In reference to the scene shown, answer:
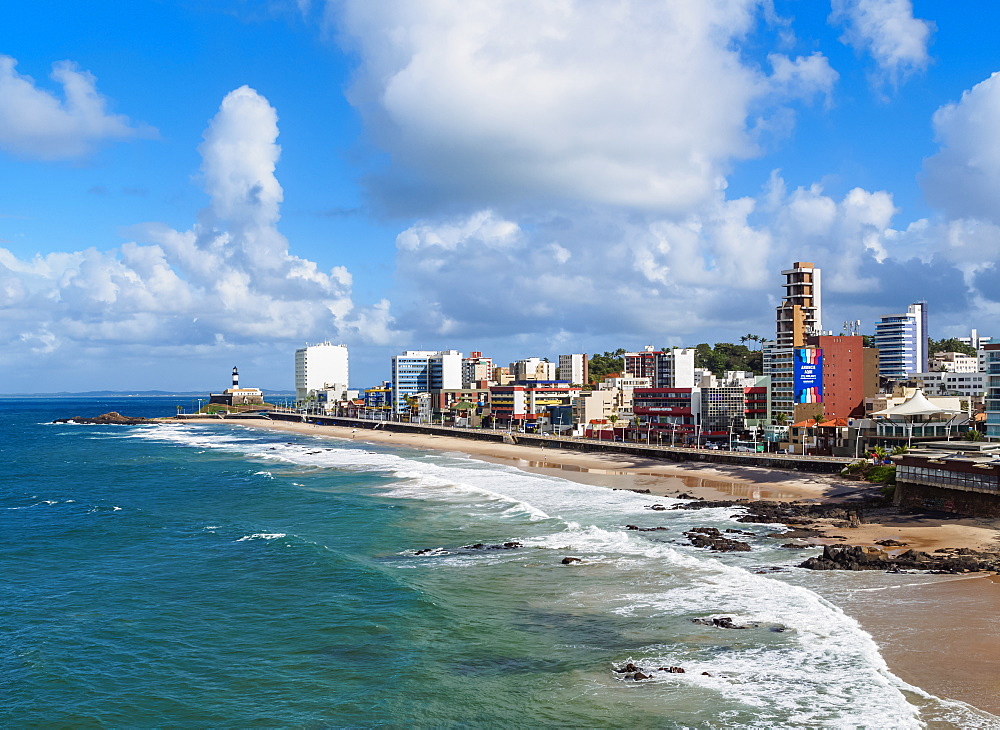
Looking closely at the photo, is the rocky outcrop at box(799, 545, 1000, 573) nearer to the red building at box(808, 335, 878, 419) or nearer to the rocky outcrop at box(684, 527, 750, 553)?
the rocky outcrop at box(684, 527, 750, 553)

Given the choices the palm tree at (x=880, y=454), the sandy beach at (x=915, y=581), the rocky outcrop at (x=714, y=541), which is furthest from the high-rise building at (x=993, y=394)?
the rocky outcrop at (x=714, y=541)

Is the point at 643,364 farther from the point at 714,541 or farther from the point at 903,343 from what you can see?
the point at 714,541

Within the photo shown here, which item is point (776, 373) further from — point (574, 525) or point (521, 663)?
point (521, 663)

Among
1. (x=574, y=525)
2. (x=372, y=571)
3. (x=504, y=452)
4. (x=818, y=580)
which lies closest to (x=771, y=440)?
(x=504, y=452)

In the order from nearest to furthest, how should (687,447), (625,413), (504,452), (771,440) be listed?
1. (771,440)
2. (687,447)
3. (504,452)
4. (625,413)

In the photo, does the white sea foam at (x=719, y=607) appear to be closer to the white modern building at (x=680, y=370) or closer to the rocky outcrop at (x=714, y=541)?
the rocky outcrop at (x=714, y=541)

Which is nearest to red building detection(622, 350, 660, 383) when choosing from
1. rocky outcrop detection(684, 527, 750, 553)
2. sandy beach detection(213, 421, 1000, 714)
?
sandy beach detection(213, 421, 1000, 714)

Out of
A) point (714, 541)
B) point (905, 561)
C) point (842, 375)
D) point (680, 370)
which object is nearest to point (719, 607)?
point (905, 561)
